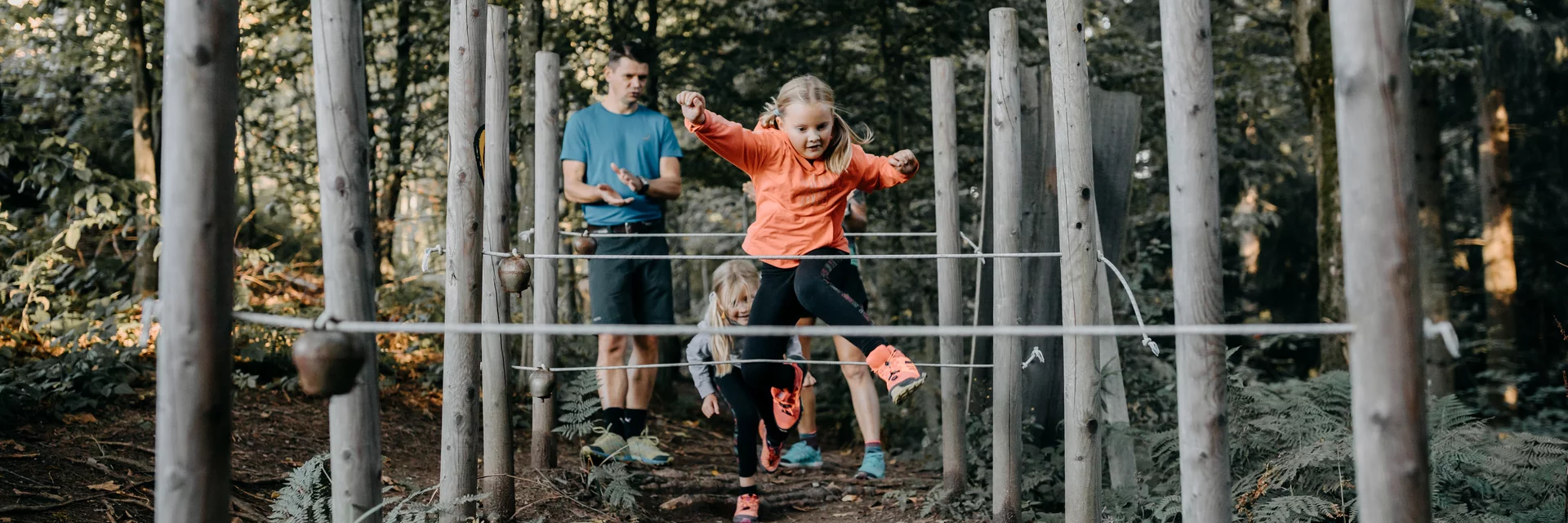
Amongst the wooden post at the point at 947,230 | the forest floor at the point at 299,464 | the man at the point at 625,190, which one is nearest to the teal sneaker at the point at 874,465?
the forest floor at the point at 299,464

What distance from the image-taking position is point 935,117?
4637mm

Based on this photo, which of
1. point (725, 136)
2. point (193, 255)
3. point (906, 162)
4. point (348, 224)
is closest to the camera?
point (193, 255)

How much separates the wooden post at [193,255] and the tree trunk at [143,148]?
12.6 ft

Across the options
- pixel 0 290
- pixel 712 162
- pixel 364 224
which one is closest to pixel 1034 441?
pixel 712 162

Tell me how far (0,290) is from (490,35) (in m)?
3.39

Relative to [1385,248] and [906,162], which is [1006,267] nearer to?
[906,162]

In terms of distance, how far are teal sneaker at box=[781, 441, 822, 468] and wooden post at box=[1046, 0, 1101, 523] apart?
193cm

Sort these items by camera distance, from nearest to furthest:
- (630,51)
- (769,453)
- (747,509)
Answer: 1. (747,509)
2. (769,453)
3. (630,51)

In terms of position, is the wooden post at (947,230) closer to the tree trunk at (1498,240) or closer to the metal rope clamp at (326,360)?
the metal rope clamp at (326,360)

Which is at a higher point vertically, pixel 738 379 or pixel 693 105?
pixel 693 105

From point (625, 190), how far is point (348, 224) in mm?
2344

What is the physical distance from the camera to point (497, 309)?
3689 millimetres

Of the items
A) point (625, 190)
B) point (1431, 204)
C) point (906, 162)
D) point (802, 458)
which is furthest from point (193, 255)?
point (1431, 204)

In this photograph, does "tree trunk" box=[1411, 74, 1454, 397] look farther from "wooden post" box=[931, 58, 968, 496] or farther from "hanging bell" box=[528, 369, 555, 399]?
"hanging bell" box=[528, 369, 555, 399]
